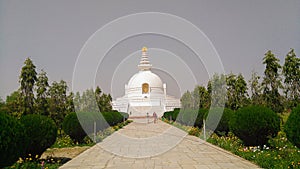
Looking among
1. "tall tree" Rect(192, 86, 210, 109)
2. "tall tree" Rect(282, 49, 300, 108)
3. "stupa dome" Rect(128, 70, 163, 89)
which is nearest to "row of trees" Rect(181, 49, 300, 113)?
"tall tree" Rect(282, 49, 300, 108)

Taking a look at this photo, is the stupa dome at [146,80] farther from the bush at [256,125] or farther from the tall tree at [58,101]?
the bush at [256,125]

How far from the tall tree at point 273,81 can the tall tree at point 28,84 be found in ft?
44.1

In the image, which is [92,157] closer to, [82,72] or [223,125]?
[82,72]

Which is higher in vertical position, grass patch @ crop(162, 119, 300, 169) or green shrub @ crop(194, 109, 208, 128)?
green shrub @ crop(194, 109, 208, 128)

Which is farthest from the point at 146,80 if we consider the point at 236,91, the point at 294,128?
the point at 294,128

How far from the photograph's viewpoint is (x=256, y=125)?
864 centimetres

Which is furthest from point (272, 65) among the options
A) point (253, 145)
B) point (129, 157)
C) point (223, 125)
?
point (129, 157)

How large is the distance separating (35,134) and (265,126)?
22.7ft

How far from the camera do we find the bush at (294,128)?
583 centimetres

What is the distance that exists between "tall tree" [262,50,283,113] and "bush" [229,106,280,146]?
7.58 m

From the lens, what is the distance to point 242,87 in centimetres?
1745

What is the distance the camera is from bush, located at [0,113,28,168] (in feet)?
15.5

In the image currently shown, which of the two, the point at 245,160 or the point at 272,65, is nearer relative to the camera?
the point at 245,160

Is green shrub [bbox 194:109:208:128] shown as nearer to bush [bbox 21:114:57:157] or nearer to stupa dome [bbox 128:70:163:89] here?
bush [bbox 21:114:57:157]
